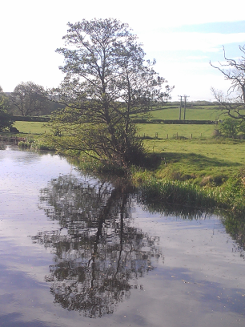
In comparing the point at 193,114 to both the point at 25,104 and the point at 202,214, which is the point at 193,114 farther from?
the point at 202,214

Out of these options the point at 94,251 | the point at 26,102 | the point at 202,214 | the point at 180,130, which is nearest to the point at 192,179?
the point at 202,214

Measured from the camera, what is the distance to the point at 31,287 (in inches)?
351

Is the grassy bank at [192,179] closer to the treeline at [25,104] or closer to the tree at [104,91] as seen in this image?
the tree at [104,91]

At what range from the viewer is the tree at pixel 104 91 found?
1085 inches

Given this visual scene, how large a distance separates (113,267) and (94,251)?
1327 millimetres

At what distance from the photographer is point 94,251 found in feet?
37.6

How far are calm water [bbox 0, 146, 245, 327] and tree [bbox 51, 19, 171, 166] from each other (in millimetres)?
10484

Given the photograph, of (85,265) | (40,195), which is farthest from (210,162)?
(85,265)

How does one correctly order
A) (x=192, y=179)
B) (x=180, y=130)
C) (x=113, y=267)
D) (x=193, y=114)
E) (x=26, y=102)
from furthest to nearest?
1. (x=26, y=102)
2. (x=193, y=114)
3. (x=180, y=130)
4. (x=192, y=179)
5. (x=113, y=267)

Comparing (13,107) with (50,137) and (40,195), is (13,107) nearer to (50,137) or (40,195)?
(50,137)

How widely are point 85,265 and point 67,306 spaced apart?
2.17 metres

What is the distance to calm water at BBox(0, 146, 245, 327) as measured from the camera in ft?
25.8

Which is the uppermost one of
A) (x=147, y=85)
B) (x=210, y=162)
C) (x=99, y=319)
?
(x=147, y=85)

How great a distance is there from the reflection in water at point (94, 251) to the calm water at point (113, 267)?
0.03 metres
